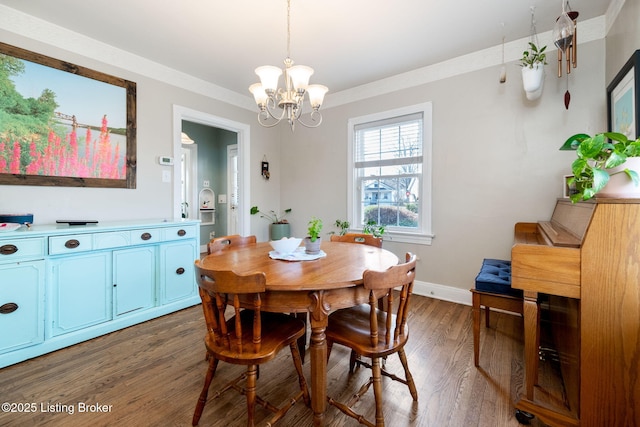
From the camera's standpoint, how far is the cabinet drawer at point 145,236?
2.49 m

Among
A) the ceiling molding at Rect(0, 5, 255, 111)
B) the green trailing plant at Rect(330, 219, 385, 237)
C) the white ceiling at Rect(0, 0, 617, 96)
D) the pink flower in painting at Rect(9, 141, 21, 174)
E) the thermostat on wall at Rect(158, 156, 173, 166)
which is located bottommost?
the green trailing plant at Rect(330, 219, 385, 237)

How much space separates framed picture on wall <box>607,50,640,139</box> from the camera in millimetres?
1656

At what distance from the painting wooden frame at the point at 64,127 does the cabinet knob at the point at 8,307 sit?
0.99m

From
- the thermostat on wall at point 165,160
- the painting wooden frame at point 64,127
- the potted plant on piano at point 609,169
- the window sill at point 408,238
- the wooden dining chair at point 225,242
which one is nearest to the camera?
the potted plant on piano at point 609,169

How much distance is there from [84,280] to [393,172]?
129 inches

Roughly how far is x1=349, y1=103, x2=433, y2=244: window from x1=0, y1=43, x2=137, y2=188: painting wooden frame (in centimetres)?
264

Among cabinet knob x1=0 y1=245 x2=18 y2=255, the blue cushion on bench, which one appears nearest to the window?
the blue cushion on bench

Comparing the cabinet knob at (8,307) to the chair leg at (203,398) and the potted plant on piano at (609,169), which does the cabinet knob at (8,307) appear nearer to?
the chair leg at (203,398)

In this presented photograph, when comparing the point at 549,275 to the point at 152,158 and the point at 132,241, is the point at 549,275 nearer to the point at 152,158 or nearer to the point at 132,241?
the point at 132,241

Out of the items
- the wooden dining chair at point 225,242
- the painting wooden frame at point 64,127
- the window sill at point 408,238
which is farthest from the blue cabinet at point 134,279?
the window sill at point 408,238

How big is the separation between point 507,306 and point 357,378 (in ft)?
3.53

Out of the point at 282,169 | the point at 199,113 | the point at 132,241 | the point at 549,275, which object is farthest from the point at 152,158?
the point at 549,275

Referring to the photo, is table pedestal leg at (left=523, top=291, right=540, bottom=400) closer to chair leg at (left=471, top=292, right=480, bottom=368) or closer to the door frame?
chair leg at (left=471, top=292, right=480, bottom=368)

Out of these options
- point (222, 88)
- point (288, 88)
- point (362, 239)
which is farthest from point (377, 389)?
point (222, 88)
